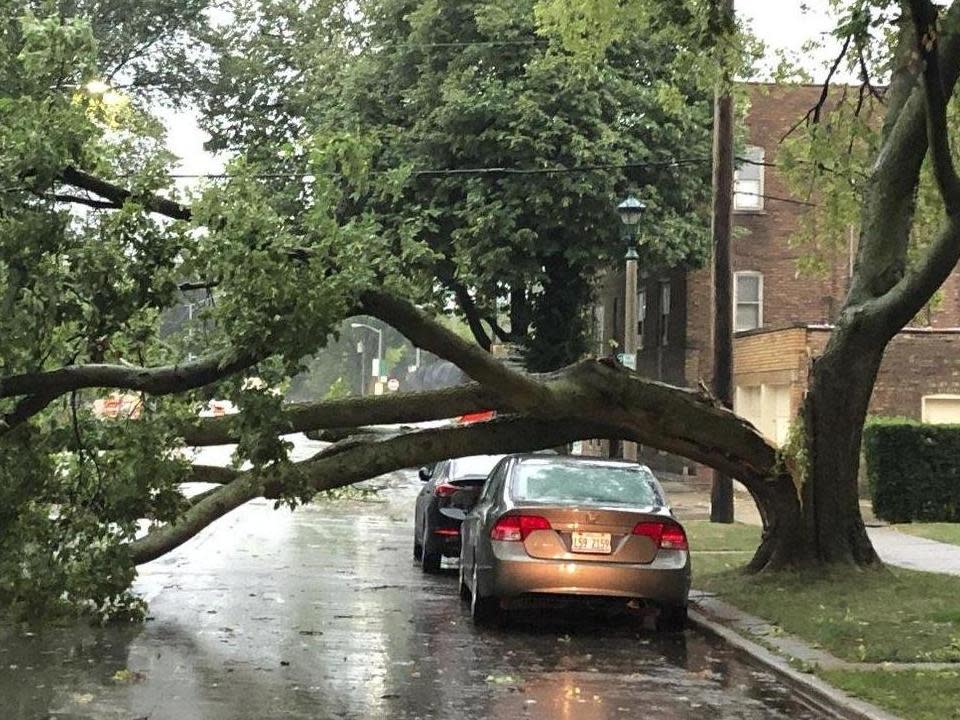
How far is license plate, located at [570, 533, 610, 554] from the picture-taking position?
11.8 m

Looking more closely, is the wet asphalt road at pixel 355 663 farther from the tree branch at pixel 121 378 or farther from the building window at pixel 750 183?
the building window at pixel 750 183

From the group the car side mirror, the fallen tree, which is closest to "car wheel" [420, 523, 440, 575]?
the car side mirror

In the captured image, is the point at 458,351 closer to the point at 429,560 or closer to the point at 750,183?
the point at 429,560

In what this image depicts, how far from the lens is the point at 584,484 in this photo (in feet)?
41.3

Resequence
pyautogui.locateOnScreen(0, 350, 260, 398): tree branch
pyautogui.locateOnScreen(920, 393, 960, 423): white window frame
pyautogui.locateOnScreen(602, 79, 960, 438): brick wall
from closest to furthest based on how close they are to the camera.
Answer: pyautogui.locateOnScreen(0, 350, 260, 398): tree branch < pyautogui.locateOnScreen(920, 393, 960, 423): white window frame < pyautogui.locateOnScreen(602, 79, 960, 438): brick wall

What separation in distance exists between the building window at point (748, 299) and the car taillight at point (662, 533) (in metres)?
27.9

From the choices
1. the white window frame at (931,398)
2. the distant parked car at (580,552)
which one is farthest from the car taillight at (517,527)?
the white window frame at (931,398)

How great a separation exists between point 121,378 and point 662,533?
4671 millimetres

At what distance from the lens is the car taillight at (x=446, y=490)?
54.6 feet

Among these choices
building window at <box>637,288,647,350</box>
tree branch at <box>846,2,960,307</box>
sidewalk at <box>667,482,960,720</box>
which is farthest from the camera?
building window at <box>637,288,647,350</box>

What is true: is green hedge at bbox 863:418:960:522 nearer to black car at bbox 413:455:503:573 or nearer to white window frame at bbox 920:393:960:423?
white window frame at bbox 920:393:960:423

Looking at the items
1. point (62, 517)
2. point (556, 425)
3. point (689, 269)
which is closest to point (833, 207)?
point (556, 425)

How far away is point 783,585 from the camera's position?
1401cm

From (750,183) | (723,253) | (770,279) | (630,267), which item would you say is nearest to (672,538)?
(723,253)
